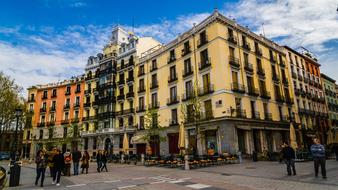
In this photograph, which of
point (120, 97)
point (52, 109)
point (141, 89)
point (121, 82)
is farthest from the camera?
point (52, 109)

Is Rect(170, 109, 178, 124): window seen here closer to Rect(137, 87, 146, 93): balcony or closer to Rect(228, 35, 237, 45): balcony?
Rect(137, 87, 146, 93): balcony

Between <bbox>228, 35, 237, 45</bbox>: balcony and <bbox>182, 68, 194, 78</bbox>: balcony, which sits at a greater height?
<bbox>228, 35, 237, 45</bbox>: balcony

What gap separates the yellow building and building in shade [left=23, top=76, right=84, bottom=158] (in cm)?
2001

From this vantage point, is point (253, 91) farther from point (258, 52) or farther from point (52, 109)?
point (52, 109)

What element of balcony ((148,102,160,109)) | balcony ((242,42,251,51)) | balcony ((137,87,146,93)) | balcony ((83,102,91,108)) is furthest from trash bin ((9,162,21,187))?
balcony ((83,102,91,108))

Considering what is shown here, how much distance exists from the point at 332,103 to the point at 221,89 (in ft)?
116

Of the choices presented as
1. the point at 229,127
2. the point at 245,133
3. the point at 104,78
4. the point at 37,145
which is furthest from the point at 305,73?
the point at 37,145

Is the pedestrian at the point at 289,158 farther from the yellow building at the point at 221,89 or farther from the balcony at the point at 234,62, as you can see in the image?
the balcony at the point at 234,62

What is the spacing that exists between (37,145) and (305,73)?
5649cm

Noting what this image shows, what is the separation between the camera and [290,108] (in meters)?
34.2

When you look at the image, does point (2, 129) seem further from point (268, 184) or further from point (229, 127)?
point (268, 184)

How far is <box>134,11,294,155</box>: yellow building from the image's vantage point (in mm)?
25391

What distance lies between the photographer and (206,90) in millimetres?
27234

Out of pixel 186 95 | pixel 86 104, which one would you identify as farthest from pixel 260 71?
pixel 86 104
